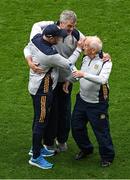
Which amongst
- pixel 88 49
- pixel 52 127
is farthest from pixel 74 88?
pixel 88 49

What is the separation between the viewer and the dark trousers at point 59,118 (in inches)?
320

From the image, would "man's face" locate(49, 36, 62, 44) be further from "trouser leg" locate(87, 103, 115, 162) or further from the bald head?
"trouser leg" locate(87, 103, 115, 162)

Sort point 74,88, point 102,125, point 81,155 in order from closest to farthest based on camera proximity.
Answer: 1. point 102,125
2. point 81,155
3. point 74,88

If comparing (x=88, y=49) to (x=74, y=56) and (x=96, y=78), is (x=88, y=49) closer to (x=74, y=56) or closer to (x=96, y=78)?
(x=74, y=56)

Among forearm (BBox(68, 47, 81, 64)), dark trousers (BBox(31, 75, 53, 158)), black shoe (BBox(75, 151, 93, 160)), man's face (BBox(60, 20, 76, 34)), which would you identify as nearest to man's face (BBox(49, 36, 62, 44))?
man's face (BBox(60, 20, 76, 34))

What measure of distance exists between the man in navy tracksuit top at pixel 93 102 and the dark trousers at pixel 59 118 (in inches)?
11.5

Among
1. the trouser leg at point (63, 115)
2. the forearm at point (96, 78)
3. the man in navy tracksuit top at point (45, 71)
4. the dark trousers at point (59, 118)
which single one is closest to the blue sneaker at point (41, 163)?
the man in navy tracksuit top at point (45, 71)

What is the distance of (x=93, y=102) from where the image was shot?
7781 millimetres

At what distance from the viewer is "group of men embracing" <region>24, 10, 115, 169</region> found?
7508mm

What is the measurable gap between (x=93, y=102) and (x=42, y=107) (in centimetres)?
64

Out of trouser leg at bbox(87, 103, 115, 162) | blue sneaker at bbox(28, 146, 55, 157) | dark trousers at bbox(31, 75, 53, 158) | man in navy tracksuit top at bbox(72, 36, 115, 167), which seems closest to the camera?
man in navy tracksuit top at bbox(72, 36, 115, 167)

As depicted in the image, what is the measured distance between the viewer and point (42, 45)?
297 inches

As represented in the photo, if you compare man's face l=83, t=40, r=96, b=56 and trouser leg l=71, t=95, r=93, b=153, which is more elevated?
man's face l=83, t=40, r=96, b=56

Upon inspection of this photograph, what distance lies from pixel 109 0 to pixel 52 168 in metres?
6.89
